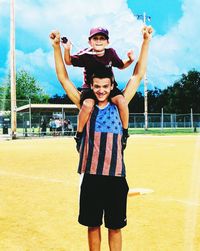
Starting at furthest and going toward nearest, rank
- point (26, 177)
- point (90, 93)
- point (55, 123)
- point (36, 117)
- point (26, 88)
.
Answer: point (26, 88)
point (36, 117)
point (55, 123)
point (26, 177)
point (90, 93)

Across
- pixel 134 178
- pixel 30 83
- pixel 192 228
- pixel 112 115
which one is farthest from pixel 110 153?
pixel 30 83

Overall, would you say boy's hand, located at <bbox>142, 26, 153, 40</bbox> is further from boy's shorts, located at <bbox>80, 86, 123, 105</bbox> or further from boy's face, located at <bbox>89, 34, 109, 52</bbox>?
boy's shorts, located at <bbox>80, 86, 123, 105</bbox>

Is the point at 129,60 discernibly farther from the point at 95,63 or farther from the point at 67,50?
the point at 67,50

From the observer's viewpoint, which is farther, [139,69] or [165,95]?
[165,95]

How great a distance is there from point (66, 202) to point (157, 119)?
49.1m

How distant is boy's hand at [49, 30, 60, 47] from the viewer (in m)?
3.70

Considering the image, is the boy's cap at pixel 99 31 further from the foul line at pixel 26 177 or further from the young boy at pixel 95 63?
the foul line at pixel 26 177

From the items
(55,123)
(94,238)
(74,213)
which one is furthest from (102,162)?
(55,123)

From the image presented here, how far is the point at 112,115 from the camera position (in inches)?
144

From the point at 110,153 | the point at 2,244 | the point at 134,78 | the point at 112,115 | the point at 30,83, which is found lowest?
the point at 2,244

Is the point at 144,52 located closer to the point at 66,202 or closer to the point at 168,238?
the point at 168,238

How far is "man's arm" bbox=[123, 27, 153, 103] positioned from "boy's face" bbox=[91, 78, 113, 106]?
22cm

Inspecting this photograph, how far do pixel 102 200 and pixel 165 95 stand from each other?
8150 cm

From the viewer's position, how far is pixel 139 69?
3.91 m
